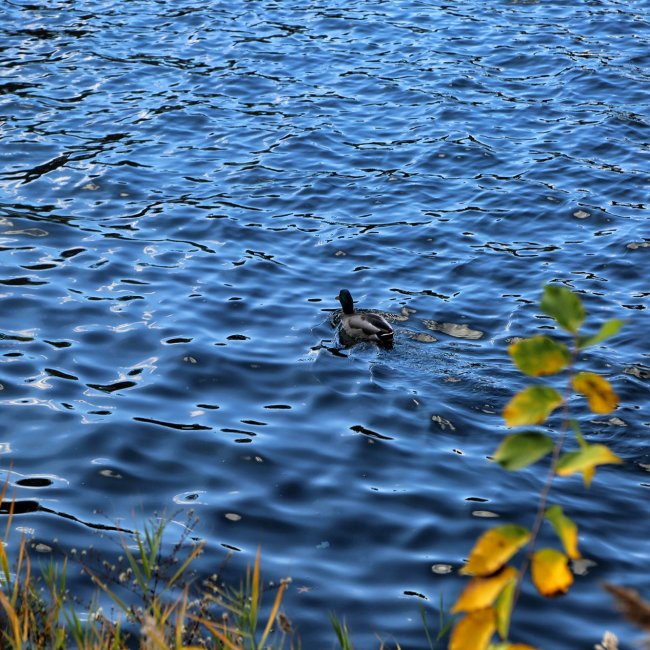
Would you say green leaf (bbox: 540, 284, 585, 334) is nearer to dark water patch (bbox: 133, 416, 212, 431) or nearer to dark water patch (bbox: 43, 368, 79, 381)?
dark water patch (bbox: 133, 416, 212, 431)

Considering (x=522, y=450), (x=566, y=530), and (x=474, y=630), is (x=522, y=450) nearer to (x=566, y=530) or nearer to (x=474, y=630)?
(x=566, y=530)

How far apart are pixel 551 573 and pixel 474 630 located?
192 millimetres

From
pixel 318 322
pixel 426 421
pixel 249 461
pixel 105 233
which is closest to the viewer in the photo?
pixel 249 461

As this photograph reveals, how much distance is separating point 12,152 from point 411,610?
9.26 m

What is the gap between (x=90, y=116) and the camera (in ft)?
45.7

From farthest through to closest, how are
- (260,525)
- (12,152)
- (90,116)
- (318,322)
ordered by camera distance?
(90,116) < (12,152) < (318,322) < (260,525)

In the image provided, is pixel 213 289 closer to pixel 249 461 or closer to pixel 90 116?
pixel 249 461

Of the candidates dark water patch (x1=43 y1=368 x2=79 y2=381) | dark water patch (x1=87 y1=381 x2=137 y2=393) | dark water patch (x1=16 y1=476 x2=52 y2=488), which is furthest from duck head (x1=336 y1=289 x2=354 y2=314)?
dark water patch (x1=16 y1=476 x2=52 y2=488)

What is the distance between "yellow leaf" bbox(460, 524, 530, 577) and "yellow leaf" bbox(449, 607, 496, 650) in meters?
0.08

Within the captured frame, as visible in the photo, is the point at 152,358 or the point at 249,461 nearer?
the point at 249,461

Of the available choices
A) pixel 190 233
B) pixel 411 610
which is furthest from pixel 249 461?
pixel 190 233

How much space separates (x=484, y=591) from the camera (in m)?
2.03

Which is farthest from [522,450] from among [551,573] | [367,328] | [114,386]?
[367,328]

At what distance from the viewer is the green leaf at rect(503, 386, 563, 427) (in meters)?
2.13
